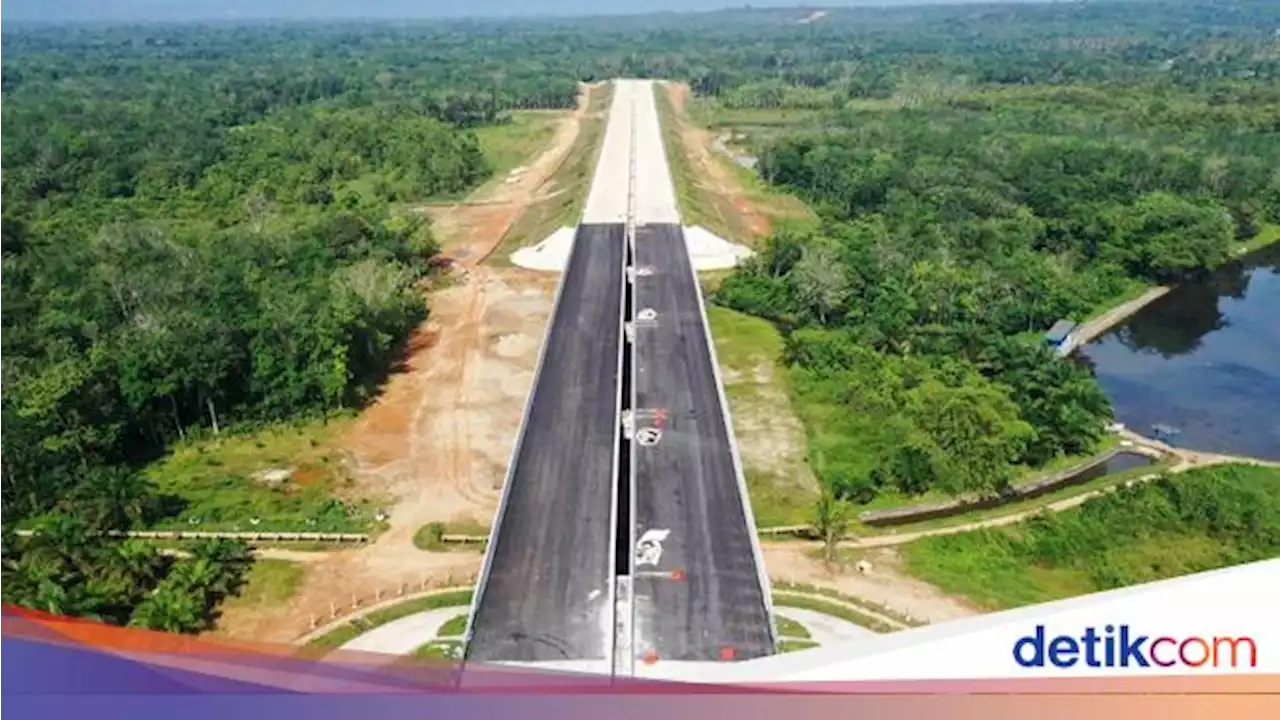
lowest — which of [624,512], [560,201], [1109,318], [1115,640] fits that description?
[1109,318]

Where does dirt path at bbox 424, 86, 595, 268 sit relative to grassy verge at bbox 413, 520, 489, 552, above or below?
above

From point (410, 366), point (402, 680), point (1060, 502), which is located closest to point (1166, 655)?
point (402, 680)

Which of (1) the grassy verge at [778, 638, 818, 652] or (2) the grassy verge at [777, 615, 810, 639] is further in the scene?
(2) the grassy verge at [777, 615, 810, 639]

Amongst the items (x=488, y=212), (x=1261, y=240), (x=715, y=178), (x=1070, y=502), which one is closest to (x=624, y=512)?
(x=1070, y=502)

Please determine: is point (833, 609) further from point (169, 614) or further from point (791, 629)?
point (169, 614)

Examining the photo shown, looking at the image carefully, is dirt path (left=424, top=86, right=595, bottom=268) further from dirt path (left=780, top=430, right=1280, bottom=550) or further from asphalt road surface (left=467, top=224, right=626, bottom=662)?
dirt path (left=780, top=430, right=1280, bottom=550)

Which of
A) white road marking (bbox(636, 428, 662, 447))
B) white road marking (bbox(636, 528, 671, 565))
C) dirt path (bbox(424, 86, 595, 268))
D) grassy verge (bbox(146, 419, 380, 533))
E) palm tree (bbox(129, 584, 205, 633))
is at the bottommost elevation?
grassy verge (bbox(146, 419, 380, 533))

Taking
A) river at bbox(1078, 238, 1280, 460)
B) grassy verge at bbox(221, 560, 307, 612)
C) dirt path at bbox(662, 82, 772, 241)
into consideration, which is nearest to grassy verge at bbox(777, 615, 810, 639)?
grassy verge at bbox(221, 560, 307, 612)
